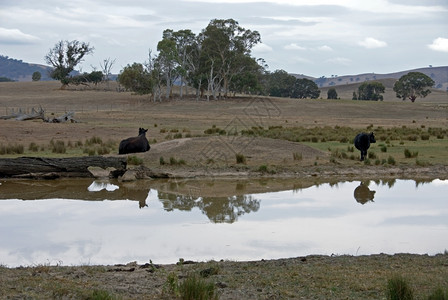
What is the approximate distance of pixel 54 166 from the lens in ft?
61.5

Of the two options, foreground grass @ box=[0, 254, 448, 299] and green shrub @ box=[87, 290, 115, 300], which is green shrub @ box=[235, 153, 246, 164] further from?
green shrub @ box=[87, 290, 115, 300]

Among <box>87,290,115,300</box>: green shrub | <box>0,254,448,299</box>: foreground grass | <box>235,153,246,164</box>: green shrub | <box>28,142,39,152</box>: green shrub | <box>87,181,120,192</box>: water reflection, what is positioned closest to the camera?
<box>87,290,115,300</box>: green shrub

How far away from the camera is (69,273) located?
322 inches

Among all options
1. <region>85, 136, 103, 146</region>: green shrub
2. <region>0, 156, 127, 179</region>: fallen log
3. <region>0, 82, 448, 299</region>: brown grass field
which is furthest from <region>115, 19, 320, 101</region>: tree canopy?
<region>0, 156, 127, 179</region>: fallen log

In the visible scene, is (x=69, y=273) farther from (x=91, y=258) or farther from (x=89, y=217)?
(x=89, y=217)

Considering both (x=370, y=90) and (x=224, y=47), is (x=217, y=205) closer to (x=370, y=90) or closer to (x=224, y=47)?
(x=224, y=47)

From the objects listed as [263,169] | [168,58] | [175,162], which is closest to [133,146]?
[175,162]

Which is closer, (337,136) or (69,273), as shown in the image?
(69,273)

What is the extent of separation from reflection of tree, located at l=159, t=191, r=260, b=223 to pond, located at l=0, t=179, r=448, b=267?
2cm

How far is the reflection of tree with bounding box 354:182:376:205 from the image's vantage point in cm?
1580

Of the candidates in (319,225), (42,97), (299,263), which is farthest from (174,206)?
(42,97)

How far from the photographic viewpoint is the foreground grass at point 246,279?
6.96 metres

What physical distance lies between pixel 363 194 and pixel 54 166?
893cm

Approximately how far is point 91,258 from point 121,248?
71 cm
